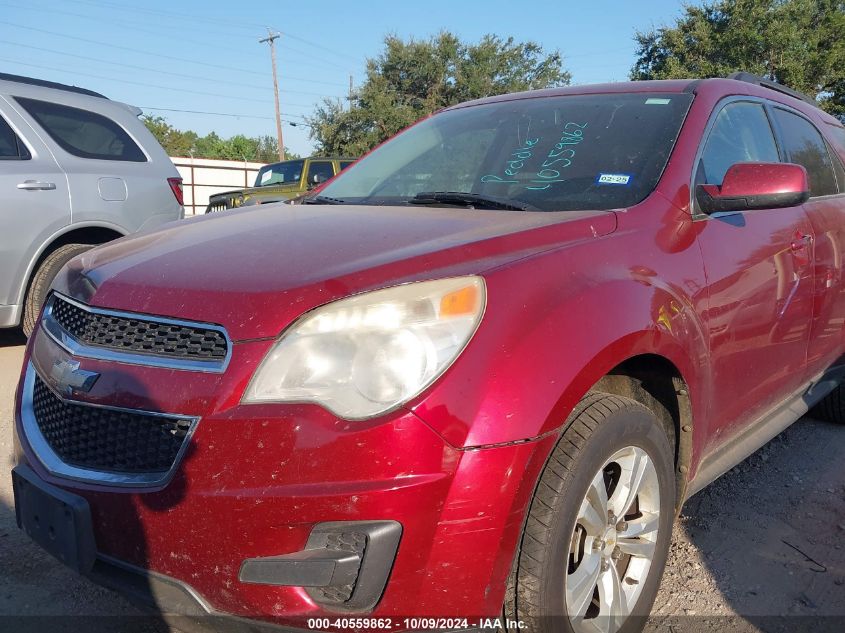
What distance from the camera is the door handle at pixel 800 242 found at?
2.94m

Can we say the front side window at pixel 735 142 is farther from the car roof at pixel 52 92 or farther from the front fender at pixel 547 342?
the car roof at pixel 52 92

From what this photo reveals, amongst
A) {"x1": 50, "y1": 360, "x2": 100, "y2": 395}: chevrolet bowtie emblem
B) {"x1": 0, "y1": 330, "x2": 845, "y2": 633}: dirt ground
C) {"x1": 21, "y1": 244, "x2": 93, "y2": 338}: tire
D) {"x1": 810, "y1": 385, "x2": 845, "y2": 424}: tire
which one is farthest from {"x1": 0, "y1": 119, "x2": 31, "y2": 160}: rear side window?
{"x1": 810, "y1": 385, "x2": 845, "y2": 424}: tire

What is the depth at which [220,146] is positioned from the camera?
66.5m

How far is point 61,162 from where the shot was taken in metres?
5.14

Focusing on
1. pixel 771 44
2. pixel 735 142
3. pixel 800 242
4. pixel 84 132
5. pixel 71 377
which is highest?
pixel 771 44

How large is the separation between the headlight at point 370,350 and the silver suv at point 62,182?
3.83 m

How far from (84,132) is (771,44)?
79.7ft

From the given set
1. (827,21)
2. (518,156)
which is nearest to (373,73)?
(827,21)

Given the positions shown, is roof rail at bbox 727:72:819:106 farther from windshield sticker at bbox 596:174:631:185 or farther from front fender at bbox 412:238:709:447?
front fender at bbox 412:238:709:447

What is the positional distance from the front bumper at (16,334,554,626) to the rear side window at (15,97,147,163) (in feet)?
14.4

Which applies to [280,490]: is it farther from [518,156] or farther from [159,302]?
[518,156]

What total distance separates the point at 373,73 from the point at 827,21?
18.4 meters

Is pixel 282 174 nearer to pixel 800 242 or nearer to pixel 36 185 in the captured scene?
pixel 36 185

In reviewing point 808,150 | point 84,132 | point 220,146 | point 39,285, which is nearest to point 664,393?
point 808,150
